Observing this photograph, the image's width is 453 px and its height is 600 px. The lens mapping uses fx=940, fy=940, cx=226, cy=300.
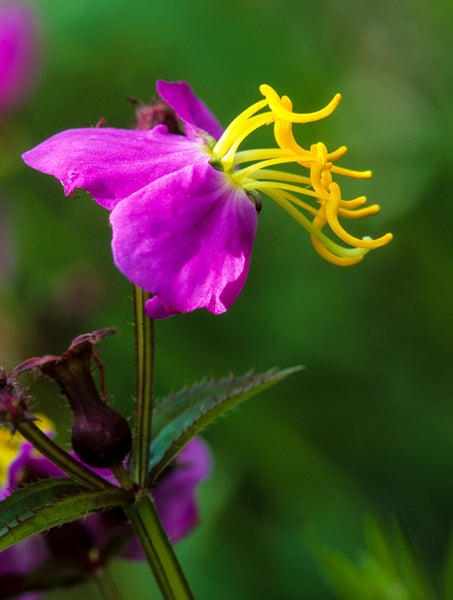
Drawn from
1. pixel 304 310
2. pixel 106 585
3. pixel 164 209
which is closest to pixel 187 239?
pixel 164 209

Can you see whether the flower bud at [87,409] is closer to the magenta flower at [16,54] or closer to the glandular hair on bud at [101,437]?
the glandular hair on bud at [101,437]

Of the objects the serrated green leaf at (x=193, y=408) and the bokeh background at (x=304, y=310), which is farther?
the bokeh background at (x=304, y=310)

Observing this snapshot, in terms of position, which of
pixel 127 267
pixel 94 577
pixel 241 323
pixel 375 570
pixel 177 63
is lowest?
pixel 375 570

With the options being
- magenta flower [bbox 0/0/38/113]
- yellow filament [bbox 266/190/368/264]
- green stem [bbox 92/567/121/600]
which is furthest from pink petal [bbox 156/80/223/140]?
magenta flower [bbox 0/0/38/113]

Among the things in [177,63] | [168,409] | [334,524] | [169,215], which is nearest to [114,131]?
[169,215]

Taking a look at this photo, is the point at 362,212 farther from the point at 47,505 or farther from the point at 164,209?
the point at 47,505

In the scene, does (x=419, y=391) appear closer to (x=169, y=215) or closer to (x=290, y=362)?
(x=290, y=362)

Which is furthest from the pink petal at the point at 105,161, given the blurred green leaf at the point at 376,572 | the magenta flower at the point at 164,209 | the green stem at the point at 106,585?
the blurred green leaf at the point at 376,572
